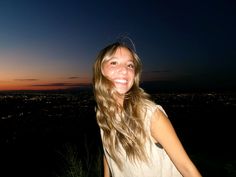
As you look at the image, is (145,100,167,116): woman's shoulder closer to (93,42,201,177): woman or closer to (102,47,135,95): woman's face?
(93,42,201,177): woman

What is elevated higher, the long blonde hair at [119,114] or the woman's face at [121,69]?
the woman's face at [121,69]

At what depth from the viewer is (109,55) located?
1921mm

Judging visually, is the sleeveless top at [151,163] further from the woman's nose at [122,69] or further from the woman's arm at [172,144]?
the woman's nose at [122,69]

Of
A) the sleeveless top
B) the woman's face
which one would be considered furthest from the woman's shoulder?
the woman's face

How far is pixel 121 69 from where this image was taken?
6.18ft

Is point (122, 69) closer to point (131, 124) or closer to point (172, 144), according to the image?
point (131, 124)

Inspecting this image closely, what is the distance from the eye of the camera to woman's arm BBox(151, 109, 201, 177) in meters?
1.50

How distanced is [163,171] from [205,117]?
79.2m

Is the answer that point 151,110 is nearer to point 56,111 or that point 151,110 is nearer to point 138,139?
point 138,139

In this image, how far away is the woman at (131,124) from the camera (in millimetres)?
1533

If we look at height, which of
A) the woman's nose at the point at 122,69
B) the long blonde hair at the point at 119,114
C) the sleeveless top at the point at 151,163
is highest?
the woman's nose at the point at 122,69

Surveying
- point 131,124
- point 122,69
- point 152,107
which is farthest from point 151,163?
point 122,69

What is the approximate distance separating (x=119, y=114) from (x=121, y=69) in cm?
34

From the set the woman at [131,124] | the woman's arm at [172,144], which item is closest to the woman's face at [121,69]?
the woman at [131,124]
